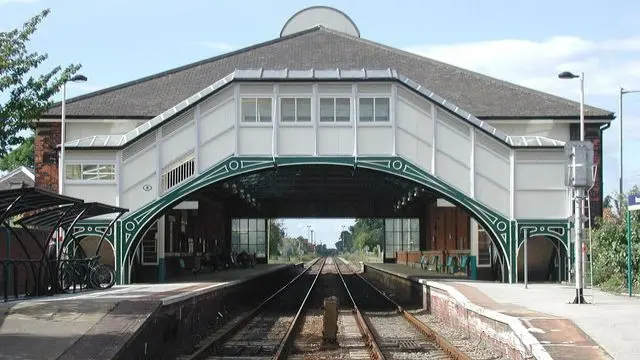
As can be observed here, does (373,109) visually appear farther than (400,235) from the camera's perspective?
No

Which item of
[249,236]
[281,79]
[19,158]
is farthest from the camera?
[249,236]

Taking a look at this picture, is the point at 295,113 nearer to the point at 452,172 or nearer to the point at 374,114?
the point at 374,114

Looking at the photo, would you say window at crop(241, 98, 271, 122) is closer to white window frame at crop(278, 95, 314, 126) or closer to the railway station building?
the railway station building

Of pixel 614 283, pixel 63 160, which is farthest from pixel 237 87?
pixel 614 283

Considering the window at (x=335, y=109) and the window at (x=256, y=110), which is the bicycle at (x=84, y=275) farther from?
the window at (x=335, y=109)

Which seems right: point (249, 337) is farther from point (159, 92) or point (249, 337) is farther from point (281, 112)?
point (159, 92)

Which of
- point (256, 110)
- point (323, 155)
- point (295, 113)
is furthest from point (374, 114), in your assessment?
point (256, 110)

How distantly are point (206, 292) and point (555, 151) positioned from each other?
14039mm

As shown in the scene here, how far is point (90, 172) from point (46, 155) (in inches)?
188

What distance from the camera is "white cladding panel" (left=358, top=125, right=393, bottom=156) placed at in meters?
29.0

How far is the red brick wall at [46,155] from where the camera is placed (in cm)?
3284

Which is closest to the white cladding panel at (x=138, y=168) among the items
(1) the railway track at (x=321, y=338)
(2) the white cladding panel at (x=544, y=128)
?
(1) the railway track at (x=321, y=338)

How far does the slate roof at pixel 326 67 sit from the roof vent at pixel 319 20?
29.1 ft

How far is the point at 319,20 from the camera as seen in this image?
173 ft
